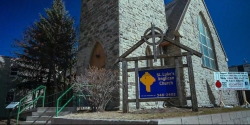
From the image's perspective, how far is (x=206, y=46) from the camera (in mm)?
13602

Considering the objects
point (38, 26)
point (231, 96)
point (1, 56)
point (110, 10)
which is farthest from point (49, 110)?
point (1, 56)

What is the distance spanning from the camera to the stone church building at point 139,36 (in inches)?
345

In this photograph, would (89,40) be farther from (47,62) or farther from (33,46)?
(33,46)

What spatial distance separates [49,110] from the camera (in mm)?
7090

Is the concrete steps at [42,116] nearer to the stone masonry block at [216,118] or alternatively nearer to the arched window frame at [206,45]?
the stone masonry block at [216,118]

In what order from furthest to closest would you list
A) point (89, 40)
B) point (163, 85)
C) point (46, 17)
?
point (46, 17) → point (89, 40) → point (163, 85)

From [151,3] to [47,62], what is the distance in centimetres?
914

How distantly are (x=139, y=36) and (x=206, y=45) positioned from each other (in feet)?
23.0

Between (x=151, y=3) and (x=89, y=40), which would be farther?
(x=151, y=3)

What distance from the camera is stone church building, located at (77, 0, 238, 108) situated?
877 cm

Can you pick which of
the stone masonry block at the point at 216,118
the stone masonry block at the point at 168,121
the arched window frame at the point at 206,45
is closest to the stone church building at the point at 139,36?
the arched window frame at the point at 206,45

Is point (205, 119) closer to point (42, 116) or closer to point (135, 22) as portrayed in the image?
point (42, 116)

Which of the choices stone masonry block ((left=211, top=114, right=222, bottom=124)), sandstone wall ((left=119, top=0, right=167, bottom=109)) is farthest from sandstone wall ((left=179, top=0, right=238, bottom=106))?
stone masonry block ((left=211, top=114, right=222, bottom=124))

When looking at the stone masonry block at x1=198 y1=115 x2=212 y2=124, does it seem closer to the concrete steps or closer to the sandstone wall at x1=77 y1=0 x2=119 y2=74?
the concrete steps
